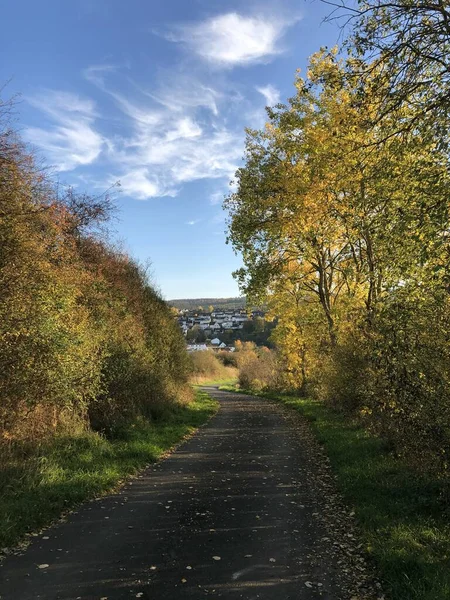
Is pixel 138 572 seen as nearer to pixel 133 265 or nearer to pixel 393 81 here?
pixel 393 81

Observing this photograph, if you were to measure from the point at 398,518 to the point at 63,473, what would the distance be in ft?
19.7

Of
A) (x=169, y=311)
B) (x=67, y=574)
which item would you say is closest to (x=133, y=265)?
(x=169, y=311)

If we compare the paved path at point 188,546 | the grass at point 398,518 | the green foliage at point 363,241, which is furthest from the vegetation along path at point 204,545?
the green foliage at point 363,241

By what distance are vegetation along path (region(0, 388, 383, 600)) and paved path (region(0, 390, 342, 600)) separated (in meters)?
0.01

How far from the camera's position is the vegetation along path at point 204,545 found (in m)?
4.80

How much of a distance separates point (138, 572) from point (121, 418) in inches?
350

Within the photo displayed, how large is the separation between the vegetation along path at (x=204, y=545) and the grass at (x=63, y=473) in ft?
1.23

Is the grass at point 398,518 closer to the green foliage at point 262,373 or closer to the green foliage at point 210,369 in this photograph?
the green foliage at point 262,373

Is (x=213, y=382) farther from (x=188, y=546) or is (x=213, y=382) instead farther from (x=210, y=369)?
(x=188, y=546)

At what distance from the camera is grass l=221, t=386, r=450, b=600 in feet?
15.3

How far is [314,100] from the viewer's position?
683 inches

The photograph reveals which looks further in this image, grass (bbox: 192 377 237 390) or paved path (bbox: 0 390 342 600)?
grass (bbox: 192 377 237 390)

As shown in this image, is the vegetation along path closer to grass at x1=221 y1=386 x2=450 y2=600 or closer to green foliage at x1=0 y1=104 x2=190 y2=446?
grass at x1=221 y1=386 x2=450 y2=600

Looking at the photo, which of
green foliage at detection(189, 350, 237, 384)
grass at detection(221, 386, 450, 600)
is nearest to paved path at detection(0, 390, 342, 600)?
grass at detection(221, 386, 450, 600)
